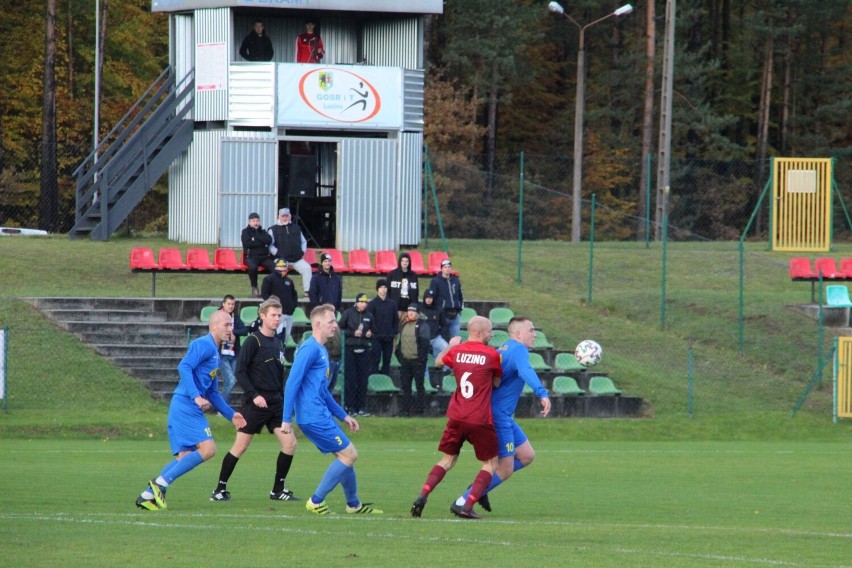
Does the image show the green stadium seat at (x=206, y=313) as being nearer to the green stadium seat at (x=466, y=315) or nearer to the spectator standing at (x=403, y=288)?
the spectator standing at (x=403, y=288)

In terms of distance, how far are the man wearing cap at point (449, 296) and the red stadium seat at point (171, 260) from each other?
608 centimetres

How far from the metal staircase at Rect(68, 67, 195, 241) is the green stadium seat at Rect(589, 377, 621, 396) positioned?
13547 mm

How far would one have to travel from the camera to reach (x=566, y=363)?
23.6 metres

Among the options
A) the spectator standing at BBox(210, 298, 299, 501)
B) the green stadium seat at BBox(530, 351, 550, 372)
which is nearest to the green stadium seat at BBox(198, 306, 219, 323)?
the green stadium seat at BBox(530, 351, 550, 372)

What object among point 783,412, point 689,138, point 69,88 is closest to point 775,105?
point 689,138

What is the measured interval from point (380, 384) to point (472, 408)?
36.1ft

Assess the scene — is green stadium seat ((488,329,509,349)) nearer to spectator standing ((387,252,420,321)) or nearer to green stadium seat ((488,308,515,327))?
green stadium seat ((488,308,515,327))

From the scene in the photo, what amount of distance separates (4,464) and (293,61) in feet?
65.6

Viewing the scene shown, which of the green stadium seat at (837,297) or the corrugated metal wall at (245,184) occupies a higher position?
the corrugated metal wall at (245,184)

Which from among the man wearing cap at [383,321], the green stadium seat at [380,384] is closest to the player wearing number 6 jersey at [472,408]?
the man wearing cap at [383,321]

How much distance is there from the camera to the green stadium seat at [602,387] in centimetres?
2272

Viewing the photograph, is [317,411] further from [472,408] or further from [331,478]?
[472,408]

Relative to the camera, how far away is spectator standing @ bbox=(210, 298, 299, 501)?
479 inches

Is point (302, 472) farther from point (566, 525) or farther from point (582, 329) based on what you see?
point (582, 329)
